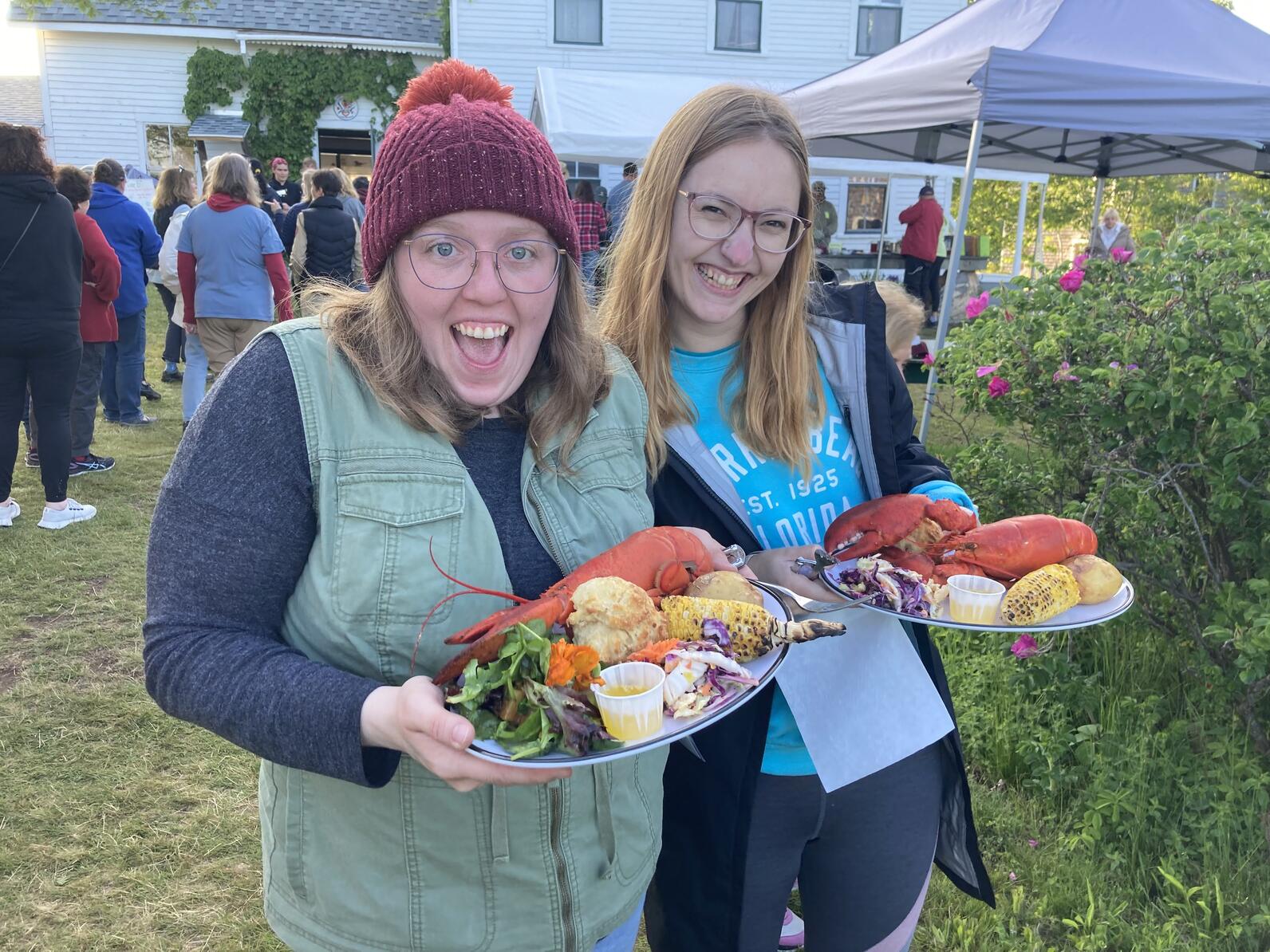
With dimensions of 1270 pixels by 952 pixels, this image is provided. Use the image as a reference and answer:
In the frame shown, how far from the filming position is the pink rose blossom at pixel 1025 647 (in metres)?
3.40

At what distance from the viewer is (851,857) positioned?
1.92m

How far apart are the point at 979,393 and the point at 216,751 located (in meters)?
3.83

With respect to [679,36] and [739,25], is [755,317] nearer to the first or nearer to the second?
[679,36]

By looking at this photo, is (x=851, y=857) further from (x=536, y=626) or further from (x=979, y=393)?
(x=979, y=393)

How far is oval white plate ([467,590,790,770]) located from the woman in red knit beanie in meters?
0.02

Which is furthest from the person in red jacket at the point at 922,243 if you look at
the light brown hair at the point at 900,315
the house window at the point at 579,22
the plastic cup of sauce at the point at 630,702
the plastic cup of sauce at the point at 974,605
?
the plastic cup of sauce at the point at 630,702

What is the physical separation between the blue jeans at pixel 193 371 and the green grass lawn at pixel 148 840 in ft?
11.1

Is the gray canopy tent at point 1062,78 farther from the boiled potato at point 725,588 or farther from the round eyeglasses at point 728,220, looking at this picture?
the boiled potato at point 725,588

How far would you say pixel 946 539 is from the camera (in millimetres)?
2072

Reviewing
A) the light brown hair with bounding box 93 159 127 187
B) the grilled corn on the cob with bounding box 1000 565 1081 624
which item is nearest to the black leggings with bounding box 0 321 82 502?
the light brown hair with bounding box 93 159 127 187

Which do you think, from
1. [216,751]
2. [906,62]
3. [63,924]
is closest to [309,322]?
[63,924]

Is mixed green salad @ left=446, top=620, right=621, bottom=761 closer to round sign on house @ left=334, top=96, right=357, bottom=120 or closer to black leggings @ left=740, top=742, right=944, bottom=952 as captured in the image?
black leggings @ left=740, top=742, right=944, bottom=952

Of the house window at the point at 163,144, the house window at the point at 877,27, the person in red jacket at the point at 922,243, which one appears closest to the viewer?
the person in red jacket at the point at 922,243

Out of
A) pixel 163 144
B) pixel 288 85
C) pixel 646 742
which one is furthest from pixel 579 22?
pixel 646 742
